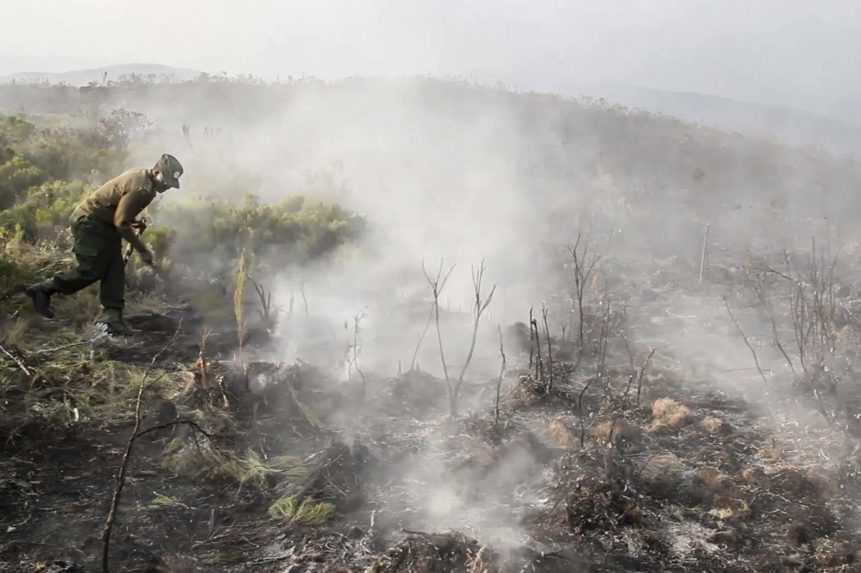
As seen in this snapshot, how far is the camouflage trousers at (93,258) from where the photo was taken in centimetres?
518

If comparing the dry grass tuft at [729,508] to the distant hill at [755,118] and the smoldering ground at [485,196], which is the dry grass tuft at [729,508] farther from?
the distant hill at [755,118]

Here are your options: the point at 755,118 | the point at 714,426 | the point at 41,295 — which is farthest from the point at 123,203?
the point at 755,118

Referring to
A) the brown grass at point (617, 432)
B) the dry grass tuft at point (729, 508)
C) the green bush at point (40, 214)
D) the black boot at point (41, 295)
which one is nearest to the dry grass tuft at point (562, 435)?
the brown grass at point (617, 432)

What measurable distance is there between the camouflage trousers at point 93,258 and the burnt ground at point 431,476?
557 millimetres

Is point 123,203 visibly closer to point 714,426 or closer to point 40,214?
point 40,214

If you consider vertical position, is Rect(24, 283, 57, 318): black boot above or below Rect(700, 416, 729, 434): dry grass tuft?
above

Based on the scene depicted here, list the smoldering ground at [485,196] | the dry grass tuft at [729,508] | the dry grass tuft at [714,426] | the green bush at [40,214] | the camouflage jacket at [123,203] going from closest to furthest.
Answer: the dry grass tuft at [729,508]
the dry grass tuft at [714,426]
the camouflage jacket at [123,203]
the green bush at [40,214]
the smoldering ground at [485,196]

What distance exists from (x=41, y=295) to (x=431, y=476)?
3393mm

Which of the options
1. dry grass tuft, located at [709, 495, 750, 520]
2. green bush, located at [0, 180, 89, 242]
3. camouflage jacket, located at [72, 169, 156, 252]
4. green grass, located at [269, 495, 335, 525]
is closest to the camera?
green grass, located at [269, 495, 335, 525]

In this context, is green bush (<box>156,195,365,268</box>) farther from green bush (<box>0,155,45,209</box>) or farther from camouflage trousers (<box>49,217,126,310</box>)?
camouflage trousers (<box>49,217,126,310</box>)

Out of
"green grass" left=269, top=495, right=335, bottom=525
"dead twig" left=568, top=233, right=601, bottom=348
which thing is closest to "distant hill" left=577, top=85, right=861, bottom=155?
"dead twig" left=568, top=233, right=601, bottom=348

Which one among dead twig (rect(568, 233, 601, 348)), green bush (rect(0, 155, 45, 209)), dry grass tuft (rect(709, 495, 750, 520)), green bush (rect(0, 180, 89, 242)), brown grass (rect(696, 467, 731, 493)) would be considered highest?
green bush (rect(0, 155, 45, 209))

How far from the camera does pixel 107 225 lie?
5.23 m

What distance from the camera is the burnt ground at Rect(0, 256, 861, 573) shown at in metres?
3.35
